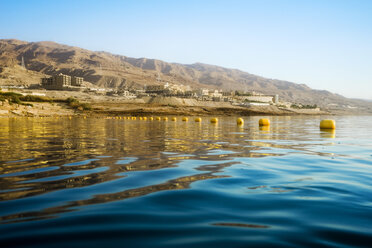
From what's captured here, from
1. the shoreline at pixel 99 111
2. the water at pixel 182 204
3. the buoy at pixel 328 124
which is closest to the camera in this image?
the water at pixel 182 204

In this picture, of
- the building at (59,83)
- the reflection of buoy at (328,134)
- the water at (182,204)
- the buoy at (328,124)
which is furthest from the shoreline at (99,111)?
the water at (182,204)

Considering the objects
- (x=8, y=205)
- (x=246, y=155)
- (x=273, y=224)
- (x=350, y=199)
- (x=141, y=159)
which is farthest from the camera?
(x=246, y=155)

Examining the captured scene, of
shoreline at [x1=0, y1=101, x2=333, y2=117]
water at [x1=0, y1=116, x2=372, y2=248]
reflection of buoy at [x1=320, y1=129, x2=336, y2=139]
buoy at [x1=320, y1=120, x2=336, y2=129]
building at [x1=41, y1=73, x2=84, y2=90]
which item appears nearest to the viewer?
water at [x1=0, y1=116, x2=372, y2=248]

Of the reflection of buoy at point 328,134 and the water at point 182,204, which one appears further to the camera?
the reflection of buoy at point 328,134

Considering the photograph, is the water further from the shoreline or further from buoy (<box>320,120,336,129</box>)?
the shoreline

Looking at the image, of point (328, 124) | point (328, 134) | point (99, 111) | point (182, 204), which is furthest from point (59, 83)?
point (182, 204)

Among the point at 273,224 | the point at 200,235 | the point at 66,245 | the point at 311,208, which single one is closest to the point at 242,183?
the point at 311,208

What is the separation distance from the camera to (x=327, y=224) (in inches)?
140

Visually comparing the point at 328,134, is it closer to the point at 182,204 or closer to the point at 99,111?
the point at 182,204

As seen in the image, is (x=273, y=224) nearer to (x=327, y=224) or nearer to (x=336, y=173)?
(x=327, y=224)

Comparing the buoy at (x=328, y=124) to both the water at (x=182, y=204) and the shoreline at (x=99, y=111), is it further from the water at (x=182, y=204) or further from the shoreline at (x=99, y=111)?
the shoreline at (x=99, y=111)

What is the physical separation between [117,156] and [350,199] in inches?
244

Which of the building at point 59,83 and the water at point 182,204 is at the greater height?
the building at point 59,83

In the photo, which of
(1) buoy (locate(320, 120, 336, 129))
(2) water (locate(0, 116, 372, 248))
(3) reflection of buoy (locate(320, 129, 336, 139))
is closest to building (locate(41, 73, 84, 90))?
(1) buoy (locate(320, 120, 336, 129))
